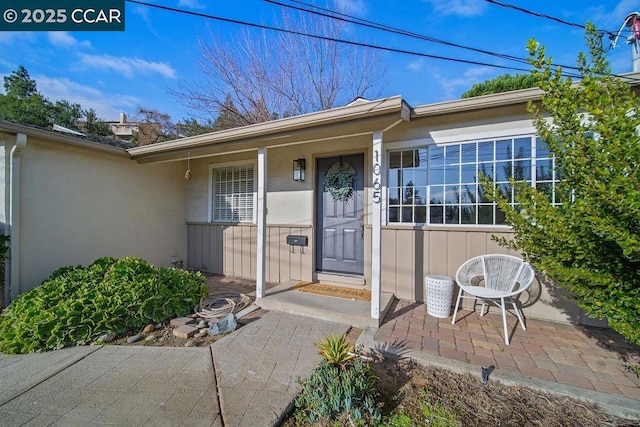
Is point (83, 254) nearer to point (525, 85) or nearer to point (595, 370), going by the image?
point (595, 370)

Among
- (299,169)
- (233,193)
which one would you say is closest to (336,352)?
(299,169)

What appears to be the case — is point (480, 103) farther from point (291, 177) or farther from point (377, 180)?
point (291, 177)

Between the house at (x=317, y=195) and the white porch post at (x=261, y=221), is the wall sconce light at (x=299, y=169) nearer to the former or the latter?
the house at (x=317, y=195)

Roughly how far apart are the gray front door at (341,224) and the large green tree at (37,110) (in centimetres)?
1697

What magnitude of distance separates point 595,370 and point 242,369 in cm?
290

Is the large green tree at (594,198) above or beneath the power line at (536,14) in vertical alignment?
beneath

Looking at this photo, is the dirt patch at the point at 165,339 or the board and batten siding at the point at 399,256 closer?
the dirt patch at the point at 165,339

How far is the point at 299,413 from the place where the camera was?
5.94ft

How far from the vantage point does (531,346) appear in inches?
101

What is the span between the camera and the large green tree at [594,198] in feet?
4.90

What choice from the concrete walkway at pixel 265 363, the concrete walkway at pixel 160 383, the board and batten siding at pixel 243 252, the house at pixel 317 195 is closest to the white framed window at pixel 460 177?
the house at pixel 317 195

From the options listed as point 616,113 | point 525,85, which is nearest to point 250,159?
point 616,113

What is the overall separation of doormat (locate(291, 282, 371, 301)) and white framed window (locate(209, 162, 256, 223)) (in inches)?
70.0

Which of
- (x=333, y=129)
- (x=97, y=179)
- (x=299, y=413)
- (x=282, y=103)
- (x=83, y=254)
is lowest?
(x=299, y=413)
